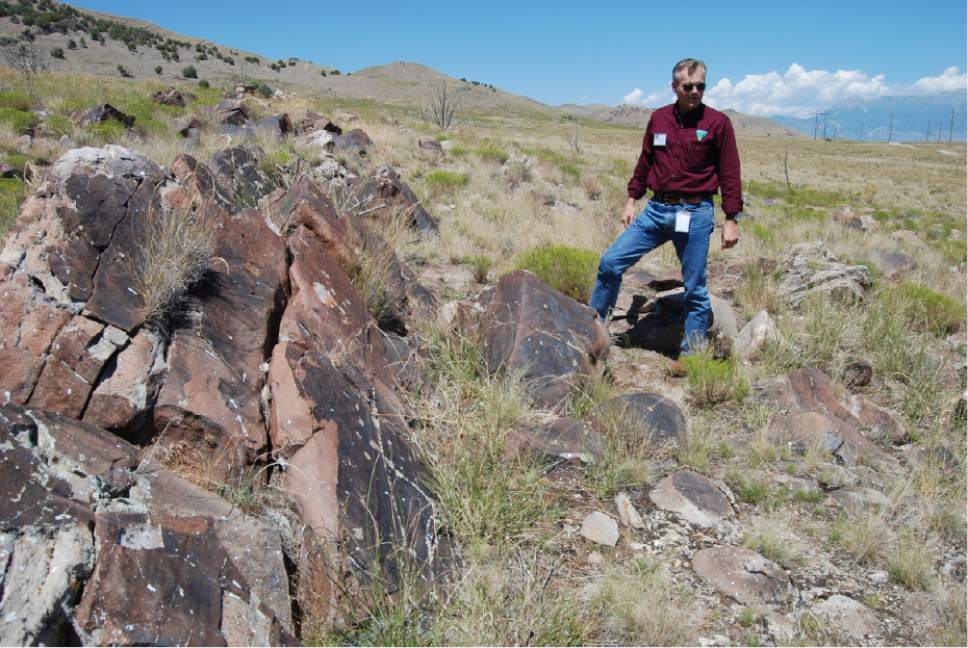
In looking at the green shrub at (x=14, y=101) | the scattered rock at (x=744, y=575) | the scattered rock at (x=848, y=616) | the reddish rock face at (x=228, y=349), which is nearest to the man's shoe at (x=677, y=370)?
the scattered rock at (x=744, y=575)

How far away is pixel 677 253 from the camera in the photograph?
4949 millimetres

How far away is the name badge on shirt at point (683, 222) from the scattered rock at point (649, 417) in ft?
4.68

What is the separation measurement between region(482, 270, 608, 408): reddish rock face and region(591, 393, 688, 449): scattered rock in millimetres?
335

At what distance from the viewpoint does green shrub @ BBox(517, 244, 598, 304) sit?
6.05 metres

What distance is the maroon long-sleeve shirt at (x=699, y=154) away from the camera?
4660 mm

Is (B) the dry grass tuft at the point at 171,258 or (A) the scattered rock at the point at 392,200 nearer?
(B) the dry grass tuft at the point at 171,258

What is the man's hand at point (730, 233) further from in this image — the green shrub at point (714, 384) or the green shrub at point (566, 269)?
the green shrub at point (566, 269)

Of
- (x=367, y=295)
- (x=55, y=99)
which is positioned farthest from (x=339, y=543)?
(x=55, y=99)

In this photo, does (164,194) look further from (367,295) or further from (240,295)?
(367,295)

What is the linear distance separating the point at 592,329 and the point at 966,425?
2954 millimetres

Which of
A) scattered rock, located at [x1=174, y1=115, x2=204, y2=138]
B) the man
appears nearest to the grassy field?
the man

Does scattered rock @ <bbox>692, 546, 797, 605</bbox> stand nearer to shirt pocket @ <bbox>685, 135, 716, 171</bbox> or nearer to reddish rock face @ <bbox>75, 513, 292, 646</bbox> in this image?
reddish rock face @ <bbox>75, 513, 292, 646</bbox>

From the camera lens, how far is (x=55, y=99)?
43.7 ft

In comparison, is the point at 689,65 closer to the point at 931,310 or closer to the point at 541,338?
the point at 541,338
